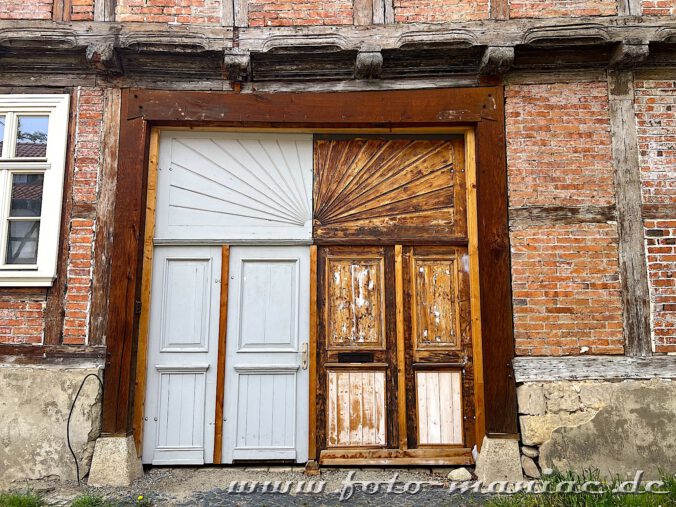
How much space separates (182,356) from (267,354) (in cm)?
82

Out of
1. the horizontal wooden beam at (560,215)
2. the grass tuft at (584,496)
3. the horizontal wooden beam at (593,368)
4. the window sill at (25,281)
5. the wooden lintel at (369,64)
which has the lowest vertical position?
the grass tuft at (584,496)

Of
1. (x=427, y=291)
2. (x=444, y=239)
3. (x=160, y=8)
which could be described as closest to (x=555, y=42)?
(x=444, y=239)

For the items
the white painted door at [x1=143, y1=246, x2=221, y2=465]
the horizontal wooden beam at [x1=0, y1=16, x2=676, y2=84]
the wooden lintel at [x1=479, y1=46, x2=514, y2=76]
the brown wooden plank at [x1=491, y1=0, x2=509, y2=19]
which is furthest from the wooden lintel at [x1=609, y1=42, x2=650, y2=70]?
the white painted door at [x1=143, y1=246, x2=221, y2=465]

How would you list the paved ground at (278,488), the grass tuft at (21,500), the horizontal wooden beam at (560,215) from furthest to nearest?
the horizontal wooden beam at (560,215) < the paved ground at (278,488) < the grass tuft at (21,500)

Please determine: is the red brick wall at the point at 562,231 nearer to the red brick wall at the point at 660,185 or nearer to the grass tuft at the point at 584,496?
the red brick wall at the point at 660,185

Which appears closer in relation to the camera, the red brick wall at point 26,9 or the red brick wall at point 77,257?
the red brick wall at point 77,257

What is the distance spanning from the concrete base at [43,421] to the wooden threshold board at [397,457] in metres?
2.16

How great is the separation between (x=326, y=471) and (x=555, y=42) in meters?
4.58

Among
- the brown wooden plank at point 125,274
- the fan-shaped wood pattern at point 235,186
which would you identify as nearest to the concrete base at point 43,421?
the brown wooden plank at point 125,274

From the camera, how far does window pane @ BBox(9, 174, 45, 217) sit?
4816 millimetres

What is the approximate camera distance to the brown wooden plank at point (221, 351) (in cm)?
479

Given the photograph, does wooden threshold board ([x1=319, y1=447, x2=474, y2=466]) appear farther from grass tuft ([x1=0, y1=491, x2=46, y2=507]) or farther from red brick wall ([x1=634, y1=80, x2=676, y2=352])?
grass tuft ([x1=0, y1=491, x2=46, y2=507])

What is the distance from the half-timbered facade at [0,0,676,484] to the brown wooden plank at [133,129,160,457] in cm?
2

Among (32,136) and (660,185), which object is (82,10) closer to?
(32,136)
